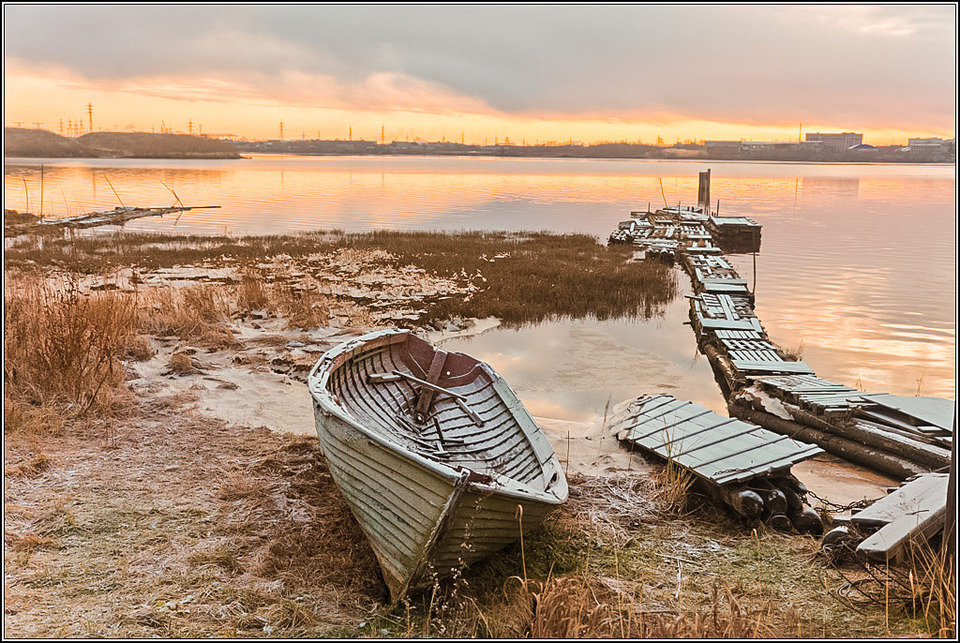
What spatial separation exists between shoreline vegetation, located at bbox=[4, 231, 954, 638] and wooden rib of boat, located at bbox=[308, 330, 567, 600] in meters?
0.33

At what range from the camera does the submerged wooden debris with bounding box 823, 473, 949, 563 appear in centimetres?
515

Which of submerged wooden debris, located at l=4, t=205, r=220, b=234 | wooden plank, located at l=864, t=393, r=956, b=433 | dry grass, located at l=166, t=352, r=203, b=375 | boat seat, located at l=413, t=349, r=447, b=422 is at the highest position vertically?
submerged wooden debris, located at l=4, t=205, r=220, b=234

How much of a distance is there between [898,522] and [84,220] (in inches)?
1229

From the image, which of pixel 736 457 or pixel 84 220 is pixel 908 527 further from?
pixel 84 220

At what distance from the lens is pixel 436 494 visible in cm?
452

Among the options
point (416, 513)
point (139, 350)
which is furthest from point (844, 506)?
point (139, 350)

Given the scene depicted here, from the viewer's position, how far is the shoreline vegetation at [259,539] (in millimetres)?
4523

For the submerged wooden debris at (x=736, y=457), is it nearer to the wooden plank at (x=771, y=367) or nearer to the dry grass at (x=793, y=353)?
the wooden plank at (x=771, y=367)

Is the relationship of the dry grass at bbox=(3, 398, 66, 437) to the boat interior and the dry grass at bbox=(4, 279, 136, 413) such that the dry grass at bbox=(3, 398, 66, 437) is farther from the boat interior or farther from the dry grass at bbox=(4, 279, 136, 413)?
the boat interior

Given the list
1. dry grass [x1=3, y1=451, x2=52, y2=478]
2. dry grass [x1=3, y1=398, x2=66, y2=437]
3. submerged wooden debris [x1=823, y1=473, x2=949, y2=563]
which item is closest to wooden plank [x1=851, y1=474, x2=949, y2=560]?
submerged wooden debris [x1=823, y1=473, x2=949, y2=563]

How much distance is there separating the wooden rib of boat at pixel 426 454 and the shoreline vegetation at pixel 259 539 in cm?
33

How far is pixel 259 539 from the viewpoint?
5539 mm

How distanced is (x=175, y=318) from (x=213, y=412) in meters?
4.41

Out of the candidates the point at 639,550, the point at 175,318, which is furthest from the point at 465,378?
the point at 175,318
